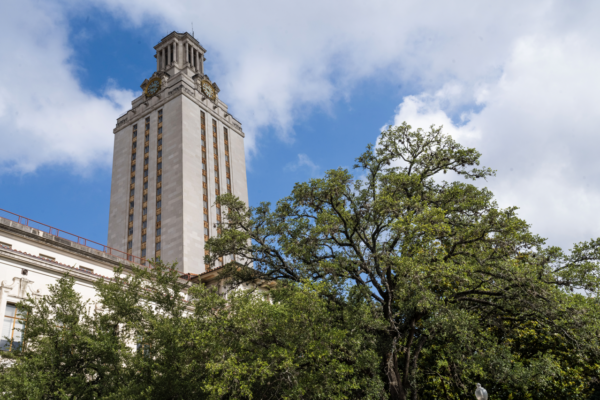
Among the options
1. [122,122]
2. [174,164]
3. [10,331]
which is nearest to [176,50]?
[122,122]

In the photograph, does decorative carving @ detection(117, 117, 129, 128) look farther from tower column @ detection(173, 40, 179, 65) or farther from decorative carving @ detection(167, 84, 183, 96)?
tower column @ detection(173, 40, 179, 65)

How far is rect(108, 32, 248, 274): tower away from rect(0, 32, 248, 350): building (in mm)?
160

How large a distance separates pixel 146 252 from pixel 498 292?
56999 millimetres

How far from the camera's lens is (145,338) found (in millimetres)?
19453

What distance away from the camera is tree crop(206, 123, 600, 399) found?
18875 millimetres

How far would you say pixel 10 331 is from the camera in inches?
814

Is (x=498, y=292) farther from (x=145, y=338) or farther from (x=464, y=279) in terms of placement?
(x=145, y=338)

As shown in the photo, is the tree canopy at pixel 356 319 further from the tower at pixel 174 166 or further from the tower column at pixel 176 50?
the tower column at pixel 176 50

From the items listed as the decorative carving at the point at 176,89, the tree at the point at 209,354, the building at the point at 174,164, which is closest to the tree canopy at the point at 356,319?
the tree at the point at 209,354

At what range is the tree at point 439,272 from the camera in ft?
61.9

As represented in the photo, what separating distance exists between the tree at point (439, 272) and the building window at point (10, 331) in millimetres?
9730

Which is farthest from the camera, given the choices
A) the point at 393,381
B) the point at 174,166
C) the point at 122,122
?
the point at 122,122

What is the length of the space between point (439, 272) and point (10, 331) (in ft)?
63.4

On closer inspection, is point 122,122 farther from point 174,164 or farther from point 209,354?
point 209,354
